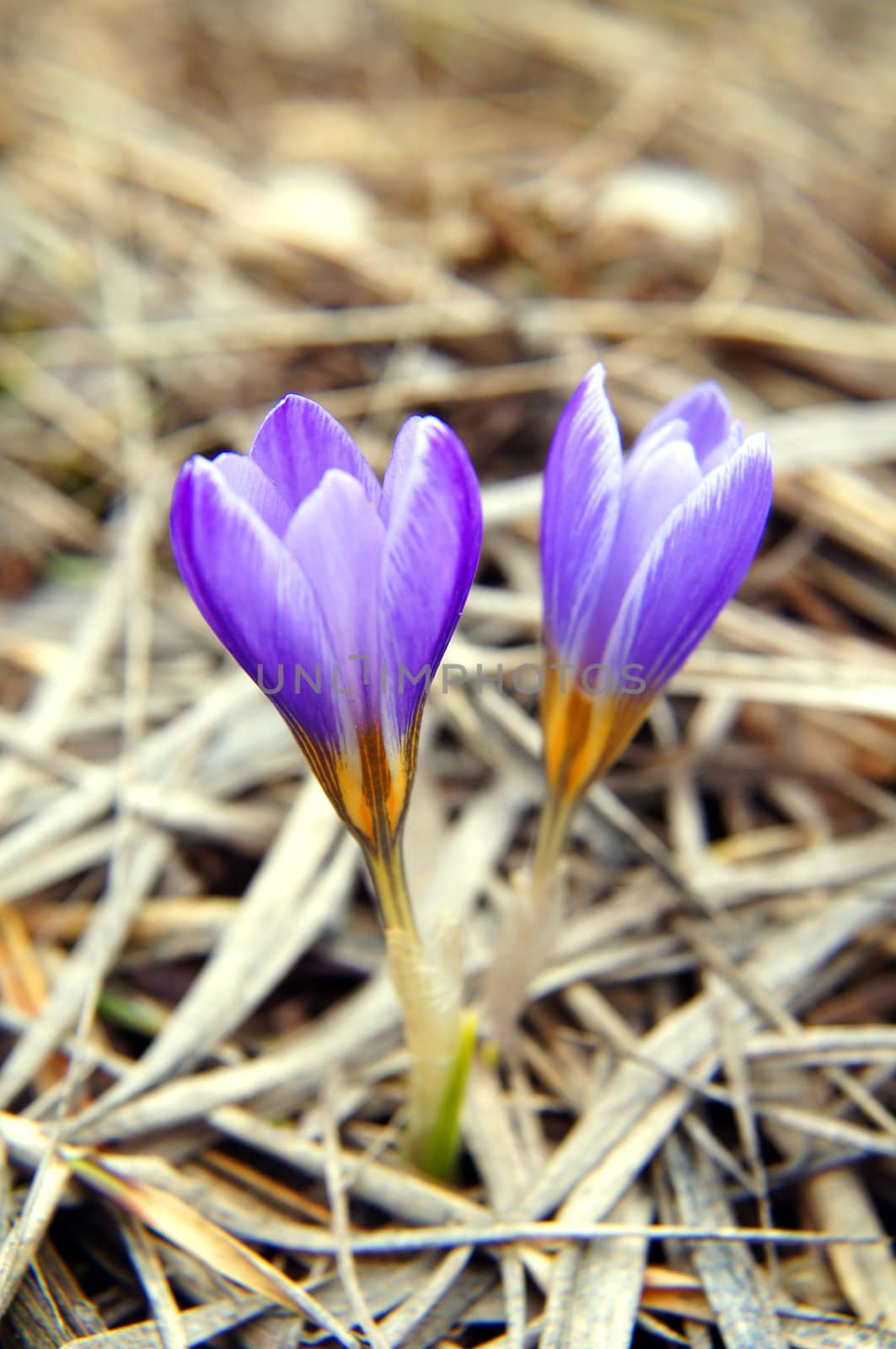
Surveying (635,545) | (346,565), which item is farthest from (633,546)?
(346,565)

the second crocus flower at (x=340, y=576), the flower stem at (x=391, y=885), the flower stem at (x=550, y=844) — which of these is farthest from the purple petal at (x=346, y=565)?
the flower stem at (x=550, y=844)

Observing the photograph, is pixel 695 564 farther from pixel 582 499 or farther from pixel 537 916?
pixel 537 916

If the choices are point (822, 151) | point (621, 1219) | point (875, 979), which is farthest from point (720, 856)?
point (822, 151)

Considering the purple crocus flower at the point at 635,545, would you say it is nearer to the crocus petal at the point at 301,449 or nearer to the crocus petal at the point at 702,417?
the crocus petal at the point at 702,417

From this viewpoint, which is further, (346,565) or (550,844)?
(550,844)

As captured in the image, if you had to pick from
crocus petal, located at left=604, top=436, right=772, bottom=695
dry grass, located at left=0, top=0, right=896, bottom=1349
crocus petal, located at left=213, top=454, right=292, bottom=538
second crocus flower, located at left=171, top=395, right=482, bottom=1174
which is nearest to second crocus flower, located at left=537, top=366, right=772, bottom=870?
crocus petal, located at left=604, top=436, right=772, bottom=695

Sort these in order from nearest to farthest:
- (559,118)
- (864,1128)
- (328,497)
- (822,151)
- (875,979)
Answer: (328,497) → (864,1128) → (875,979) → (822,151) → (559,118)

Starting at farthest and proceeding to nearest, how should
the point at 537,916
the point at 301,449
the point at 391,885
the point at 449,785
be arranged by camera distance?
1. the point at 449,785
2. the point at 537,916
3. the point at 391,885
4. the point at 301,449

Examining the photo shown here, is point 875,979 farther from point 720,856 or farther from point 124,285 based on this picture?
point 124,285
